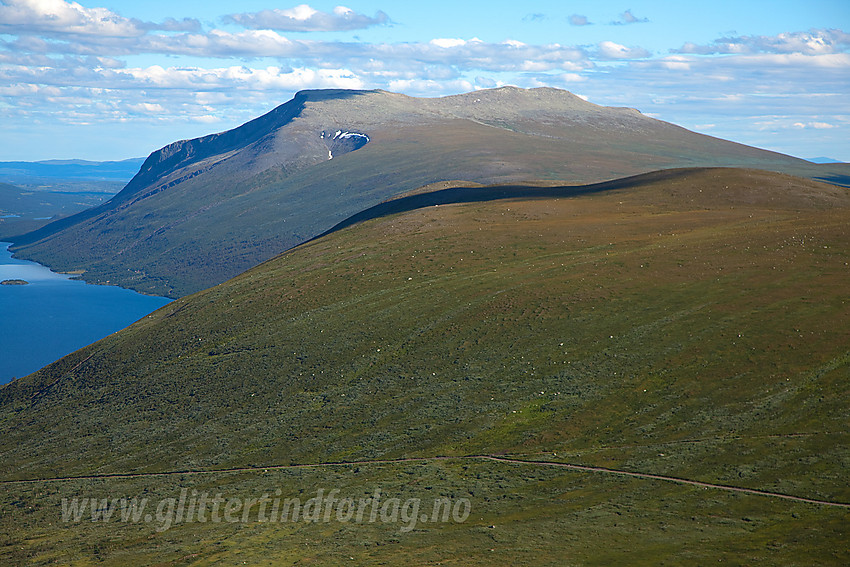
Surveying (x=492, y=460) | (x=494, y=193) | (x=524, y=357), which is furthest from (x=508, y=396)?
(x=494, y=193)

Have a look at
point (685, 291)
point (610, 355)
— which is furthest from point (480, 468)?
point (685, 291)

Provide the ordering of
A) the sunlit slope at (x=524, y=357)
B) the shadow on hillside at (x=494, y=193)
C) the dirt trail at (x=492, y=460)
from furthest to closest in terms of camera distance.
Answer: the shadow on hillside at (x=494, y=193) → the sunlit slope at (x=524, y=357) → the dirt trail at (x=492, y=460)

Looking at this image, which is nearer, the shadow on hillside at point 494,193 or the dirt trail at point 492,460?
the dirt trail at point 492,460

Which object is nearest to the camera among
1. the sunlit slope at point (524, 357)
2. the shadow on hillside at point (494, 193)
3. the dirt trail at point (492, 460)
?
the dirt trail at point (492, 460)

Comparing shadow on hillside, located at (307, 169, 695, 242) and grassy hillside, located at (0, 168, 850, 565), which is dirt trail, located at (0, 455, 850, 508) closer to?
grassy hillside, located at (0, 168, 850, 565)

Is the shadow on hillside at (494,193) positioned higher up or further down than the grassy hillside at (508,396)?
higher up

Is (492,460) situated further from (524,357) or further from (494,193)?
(494,193)

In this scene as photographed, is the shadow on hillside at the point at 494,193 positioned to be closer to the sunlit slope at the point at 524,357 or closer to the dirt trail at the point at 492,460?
the sunlit slope at the point at 524,357

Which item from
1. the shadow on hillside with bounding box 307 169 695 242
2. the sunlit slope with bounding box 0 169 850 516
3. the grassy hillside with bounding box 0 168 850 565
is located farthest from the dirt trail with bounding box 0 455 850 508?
the shadow on hillside with bounding box 307 169 695 242

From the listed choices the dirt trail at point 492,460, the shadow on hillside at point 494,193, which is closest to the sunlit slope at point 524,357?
the dirt trail at point 492,460
